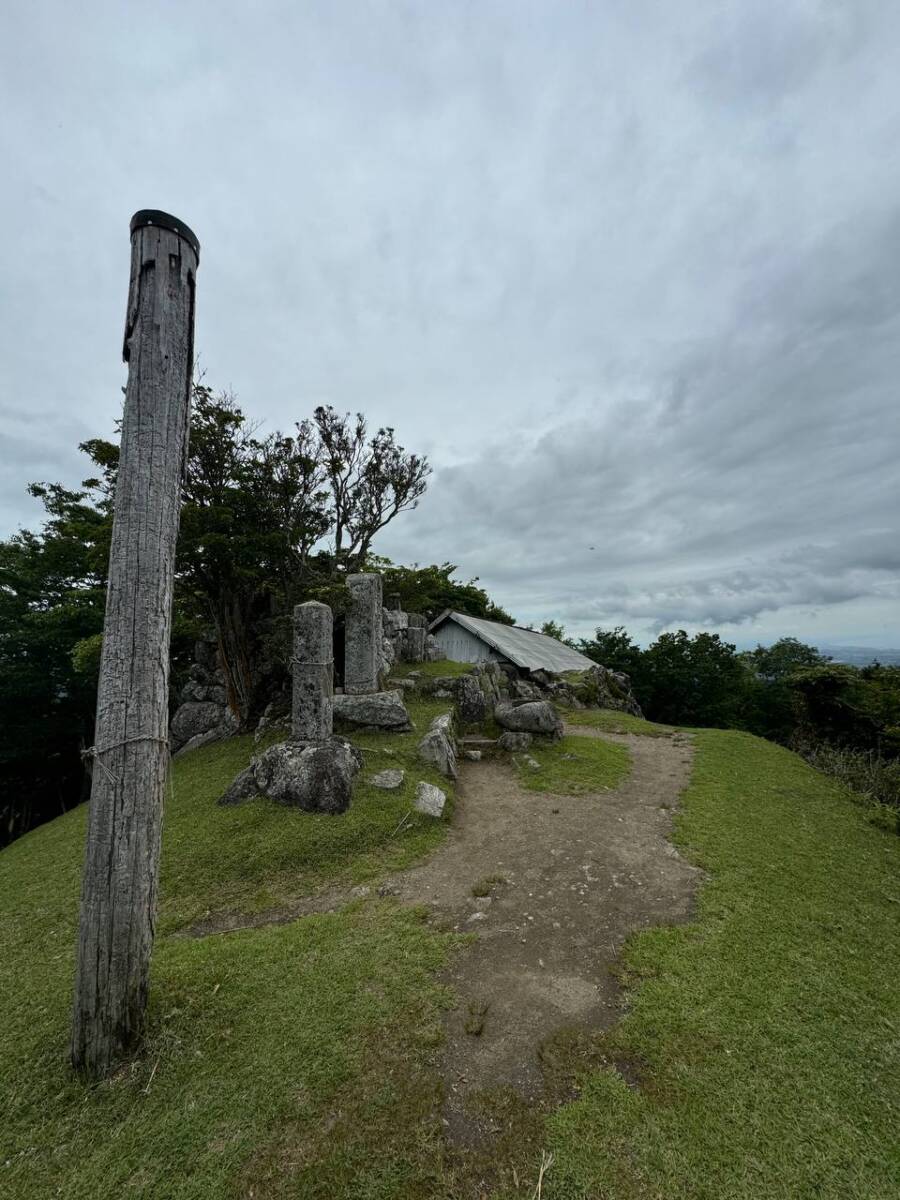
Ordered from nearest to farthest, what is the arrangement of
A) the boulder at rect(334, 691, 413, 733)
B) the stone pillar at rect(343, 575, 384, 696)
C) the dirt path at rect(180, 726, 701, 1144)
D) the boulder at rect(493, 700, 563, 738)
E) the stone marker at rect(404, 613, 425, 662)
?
the dirt path at rect(180, 726, 701, 1144) → the boulder at rect(334, 691, 413, 733) → the boulder at rect(493, 700, 563, 738) → the stone pillar at rect(343, 575, 384, 696) → the stone marker at rect(404, 613, 425, 662)

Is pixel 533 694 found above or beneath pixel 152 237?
beneath

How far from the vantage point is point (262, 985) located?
14.1 feet

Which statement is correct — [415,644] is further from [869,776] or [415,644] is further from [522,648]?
[869,776]

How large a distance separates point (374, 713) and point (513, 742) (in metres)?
3.59

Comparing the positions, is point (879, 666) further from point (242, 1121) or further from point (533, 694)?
point (242, 1121)

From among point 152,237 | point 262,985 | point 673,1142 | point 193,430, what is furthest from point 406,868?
point 193,430

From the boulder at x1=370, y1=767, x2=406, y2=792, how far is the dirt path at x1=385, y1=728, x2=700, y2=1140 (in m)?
1.25

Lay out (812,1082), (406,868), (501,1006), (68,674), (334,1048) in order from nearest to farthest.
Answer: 1. (812,1082)
2. (334,1048)
3. (501,1006)
4. (406,868)
5. (68,674)

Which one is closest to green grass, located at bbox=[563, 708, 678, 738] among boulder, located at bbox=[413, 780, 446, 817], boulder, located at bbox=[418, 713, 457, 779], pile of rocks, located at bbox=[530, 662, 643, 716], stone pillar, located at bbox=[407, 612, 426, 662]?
Answer: pile of rocks, located at bbox=[530, 662, 643, 716]

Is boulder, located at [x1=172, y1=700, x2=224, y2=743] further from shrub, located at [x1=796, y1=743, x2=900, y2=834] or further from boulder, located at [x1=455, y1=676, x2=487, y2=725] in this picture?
shrub, located at [x1=796, y1=743, x2=900, y2=834]

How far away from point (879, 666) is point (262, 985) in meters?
22.3

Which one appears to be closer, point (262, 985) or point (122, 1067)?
point (122, 1067)

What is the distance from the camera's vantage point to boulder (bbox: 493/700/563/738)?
12.7 m

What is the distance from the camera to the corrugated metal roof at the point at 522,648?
21.2 metres
